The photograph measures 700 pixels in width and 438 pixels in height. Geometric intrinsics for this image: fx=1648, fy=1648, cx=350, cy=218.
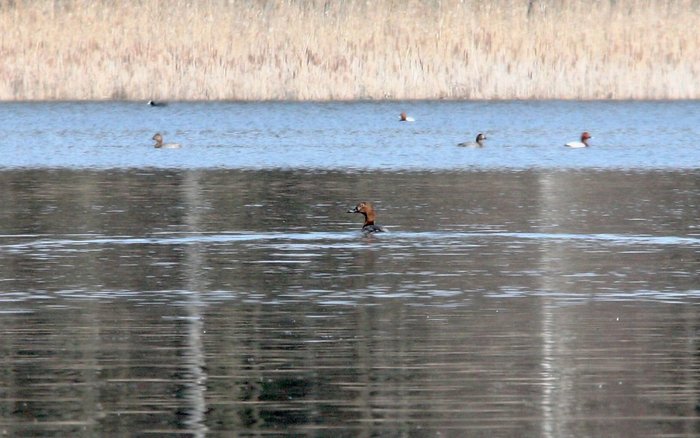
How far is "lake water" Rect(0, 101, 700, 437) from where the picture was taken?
7570mm

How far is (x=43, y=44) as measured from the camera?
33.9 meters

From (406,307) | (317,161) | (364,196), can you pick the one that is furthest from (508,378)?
(317,161)

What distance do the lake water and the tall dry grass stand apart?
885cm

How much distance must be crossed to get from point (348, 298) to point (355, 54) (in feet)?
77.7

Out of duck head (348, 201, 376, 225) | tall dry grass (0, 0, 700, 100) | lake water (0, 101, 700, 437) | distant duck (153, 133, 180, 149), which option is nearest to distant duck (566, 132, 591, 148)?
lake water (0, 101, 700, 437)

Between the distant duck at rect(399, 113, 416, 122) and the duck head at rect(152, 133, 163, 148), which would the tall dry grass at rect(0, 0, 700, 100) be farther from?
the duck head at rect(152, 133, 163, 148)

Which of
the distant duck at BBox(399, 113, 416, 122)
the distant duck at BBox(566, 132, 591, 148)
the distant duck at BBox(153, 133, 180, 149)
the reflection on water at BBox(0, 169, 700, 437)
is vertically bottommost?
the reflection on water at BBox(0, 169, 700, 437)

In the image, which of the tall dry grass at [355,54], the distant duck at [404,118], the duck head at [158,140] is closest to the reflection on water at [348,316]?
the duck head at [158,140]

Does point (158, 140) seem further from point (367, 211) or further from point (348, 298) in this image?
point (348, 298)

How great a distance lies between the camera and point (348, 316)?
10266mm

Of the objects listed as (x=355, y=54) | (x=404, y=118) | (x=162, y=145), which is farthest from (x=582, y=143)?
(x=355, y=54)

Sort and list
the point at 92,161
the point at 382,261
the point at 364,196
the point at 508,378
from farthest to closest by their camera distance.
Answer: the point at 92,161, the point at 364,196, the point at 382,261, the point at 508,378

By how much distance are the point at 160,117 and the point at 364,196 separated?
1657 cm

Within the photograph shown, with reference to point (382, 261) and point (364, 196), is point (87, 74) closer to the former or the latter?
point (364, 196)
